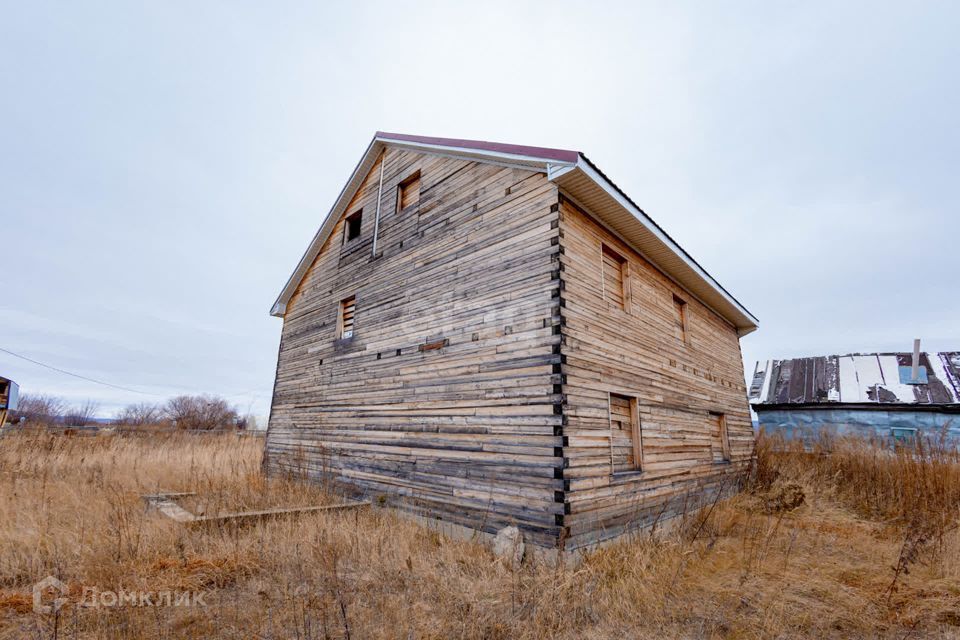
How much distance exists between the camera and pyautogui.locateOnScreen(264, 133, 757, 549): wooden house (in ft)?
22.7

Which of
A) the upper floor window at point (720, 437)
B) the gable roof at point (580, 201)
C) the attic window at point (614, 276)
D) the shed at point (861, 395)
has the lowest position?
the upper floor window at point (720, 437)

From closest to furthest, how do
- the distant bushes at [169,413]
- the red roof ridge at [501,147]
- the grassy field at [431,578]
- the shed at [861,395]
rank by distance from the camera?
the grassy field at [431,578], the red roof ridge at [501,147], the shed at [861,395], the distant bushes at [169,413]

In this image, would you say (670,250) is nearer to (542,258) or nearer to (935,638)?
(542,258)

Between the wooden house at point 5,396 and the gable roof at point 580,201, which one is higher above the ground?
the gable roof at point 580,201

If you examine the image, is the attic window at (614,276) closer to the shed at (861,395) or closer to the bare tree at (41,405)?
the shed at (861,395)

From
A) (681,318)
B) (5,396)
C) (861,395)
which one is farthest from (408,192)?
(5,396)

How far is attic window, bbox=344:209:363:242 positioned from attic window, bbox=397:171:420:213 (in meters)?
1.88

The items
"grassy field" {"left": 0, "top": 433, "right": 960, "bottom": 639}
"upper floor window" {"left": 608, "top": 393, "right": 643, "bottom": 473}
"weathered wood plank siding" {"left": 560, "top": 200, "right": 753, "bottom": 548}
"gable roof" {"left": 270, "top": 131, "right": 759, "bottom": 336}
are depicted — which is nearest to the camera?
"grassy field" {"left": 0, "top": 433, "right": 960, "bottom": 639}

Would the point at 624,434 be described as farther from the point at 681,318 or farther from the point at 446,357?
the point at 681,318

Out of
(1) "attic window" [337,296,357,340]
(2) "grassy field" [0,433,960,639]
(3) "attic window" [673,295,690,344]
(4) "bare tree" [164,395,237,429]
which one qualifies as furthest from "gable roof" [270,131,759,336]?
(4) "bare tree" [164,395,237,429]

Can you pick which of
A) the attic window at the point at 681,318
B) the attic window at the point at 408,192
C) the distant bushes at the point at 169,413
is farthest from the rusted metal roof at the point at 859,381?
the distant bushes at the point at 169,413

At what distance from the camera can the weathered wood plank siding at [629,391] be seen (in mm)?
6883

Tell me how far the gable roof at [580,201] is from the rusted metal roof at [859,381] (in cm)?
995

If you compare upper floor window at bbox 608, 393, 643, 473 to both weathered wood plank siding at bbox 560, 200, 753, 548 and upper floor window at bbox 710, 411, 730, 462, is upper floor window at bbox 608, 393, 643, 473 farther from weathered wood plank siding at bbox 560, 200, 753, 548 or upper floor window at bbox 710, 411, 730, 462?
upper floor window at bbox 710, 411, 730, 462
